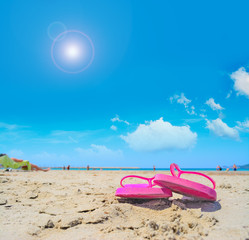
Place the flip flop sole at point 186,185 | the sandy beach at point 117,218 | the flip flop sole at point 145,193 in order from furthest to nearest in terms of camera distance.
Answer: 1. the flip flop sole at point 145,193
2. the flip flop sole at point 186,185
3. the sandy beach at point 117,218

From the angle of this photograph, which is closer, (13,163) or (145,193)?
(145,193)

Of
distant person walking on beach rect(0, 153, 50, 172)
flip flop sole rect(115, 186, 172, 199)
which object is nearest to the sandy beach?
flip flop sole rect(115, 186, 172, 199)

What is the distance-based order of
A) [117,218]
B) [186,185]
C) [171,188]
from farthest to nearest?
[171,188] < [186,185] < [117,218]

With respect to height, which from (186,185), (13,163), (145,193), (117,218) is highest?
(13,163)

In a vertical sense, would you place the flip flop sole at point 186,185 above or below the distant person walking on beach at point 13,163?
below

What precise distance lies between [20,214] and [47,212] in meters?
0.36

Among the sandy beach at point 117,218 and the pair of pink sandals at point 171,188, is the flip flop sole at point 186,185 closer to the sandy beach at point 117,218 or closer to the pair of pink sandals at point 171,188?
the pair of pink sandals at point 171,188

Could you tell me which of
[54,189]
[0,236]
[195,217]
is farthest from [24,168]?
[195,217]

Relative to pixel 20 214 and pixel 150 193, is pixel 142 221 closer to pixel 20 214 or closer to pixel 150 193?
pixel 150 193

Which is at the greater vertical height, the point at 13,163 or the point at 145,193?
the point at 13,163

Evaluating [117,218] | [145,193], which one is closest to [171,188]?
[145,193]

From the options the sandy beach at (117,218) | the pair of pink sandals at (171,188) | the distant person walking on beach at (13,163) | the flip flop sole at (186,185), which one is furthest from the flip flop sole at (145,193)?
the distant person walking on beach at (13,163)

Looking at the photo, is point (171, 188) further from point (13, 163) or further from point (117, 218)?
point (13, 163)

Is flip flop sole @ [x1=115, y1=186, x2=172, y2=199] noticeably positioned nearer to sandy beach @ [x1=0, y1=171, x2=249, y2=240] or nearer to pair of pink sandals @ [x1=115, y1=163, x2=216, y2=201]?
pair of pink sandals @ [x1=115, y1=163, x2=216, y2=201]
